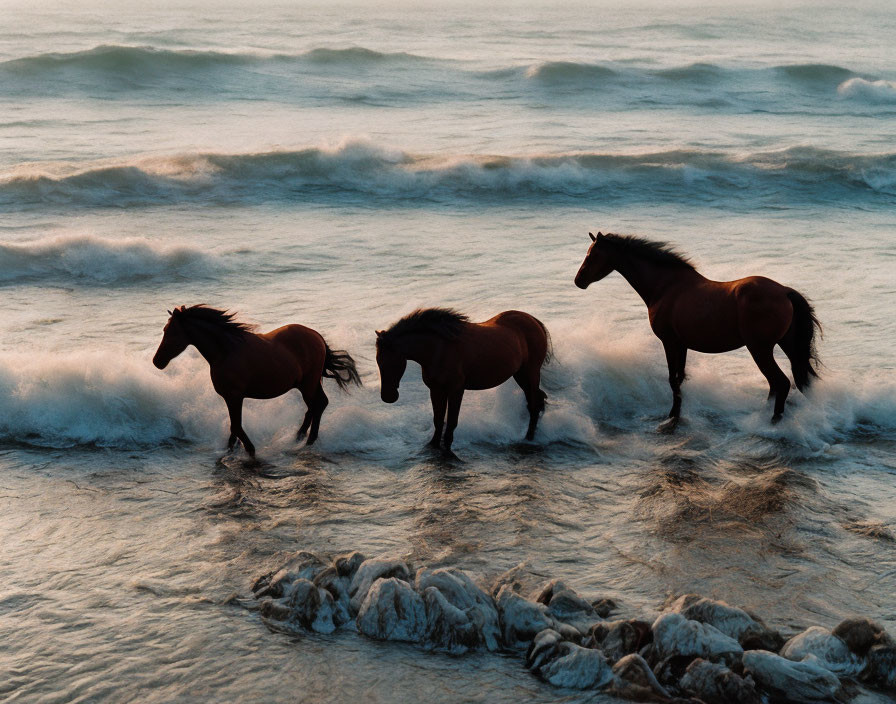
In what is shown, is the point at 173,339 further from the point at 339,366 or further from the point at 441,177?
the point at 441,177

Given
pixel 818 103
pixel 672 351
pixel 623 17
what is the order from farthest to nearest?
pixel 623 17, pixel 818 103, pixel 672 351

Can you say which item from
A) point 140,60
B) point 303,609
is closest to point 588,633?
point 303,609

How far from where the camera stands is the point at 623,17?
5462cm

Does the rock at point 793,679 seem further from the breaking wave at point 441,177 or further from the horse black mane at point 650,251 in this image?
the breaking wave at point 441,177

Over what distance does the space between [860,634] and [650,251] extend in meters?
3.83

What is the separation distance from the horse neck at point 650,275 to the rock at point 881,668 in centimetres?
375

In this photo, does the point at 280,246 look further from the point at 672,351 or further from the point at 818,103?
the point at 818,103

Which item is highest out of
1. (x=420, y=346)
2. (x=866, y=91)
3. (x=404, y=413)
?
(x=866, y=91)

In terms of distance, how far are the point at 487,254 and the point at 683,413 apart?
562 cm

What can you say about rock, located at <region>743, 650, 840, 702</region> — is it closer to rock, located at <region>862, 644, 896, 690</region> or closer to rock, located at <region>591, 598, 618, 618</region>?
rock, located at <region>862, 644, 896, 690</region>

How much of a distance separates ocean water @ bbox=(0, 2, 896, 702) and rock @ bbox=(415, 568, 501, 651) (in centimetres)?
13

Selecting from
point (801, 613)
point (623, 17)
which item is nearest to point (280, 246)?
point (801, 613)

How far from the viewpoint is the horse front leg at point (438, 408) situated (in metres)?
6.80

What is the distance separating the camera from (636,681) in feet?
13.3
